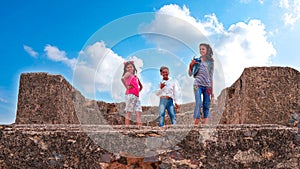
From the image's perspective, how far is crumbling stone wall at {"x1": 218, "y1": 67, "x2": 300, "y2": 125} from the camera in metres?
5.45

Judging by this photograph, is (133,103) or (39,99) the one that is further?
(39,99)

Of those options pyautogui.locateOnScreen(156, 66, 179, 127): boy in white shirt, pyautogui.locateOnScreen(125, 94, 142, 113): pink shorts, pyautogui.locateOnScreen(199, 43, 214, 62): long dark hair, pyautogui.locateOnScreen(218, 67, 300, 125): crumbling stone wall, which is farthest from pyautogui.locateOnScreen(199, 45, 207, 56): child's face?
pyautogui.locateOnScreen(125, 94, 142, 113): pink shorts

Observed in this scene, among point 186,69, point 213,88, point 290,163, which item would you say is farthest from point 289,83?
point 290,163

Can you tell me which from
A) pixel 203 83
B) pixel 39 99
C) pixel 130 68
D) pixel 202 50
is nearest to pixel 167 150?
pixel 130 68

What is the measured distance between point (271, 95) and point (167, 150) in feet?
9.63

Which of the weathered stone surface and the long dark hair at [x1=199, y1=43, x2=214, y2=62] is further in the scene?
the long dark hair at [x1=199, y1=43, x2=214, y2=62]

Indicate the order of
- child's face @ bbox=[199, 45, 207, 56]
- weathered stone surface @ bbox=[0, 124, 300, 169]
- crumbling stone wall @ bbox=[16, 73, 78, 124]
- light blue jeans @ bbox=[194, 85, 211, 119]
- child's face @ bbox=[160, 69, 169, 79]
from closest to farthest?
weathered stone surface @ bbox=[0, 124, 300, 169] < child's face @ bbox=[199, 45, 207, 56] < child's face @ bbox=[160, 69, 169, 79] < light blue jeans @ bbox=[194, 85, 211, 119] < crumbling stone wall @ bbox=[16, 73, 78, 124]

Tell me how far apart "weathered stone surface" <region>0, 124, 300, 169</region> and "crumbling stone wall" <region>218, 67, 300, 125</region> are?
2084 mm

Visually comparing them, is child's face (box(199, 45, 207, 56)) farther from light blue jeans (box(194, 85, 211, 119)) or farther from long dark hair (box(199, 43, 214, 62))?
light blue jeans (box(194, 85, 211, 119))

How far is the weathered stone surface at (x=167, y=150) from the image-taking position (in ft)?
10.8

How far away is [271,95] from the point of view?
18.0 feet

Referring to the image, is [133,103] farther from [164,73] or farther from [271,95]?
[271,95]

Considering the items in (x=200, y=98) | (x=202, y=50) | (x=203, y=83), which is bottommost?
(x=200, y=98)

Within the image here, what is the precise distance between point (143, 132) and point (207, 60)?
2.18 metres
